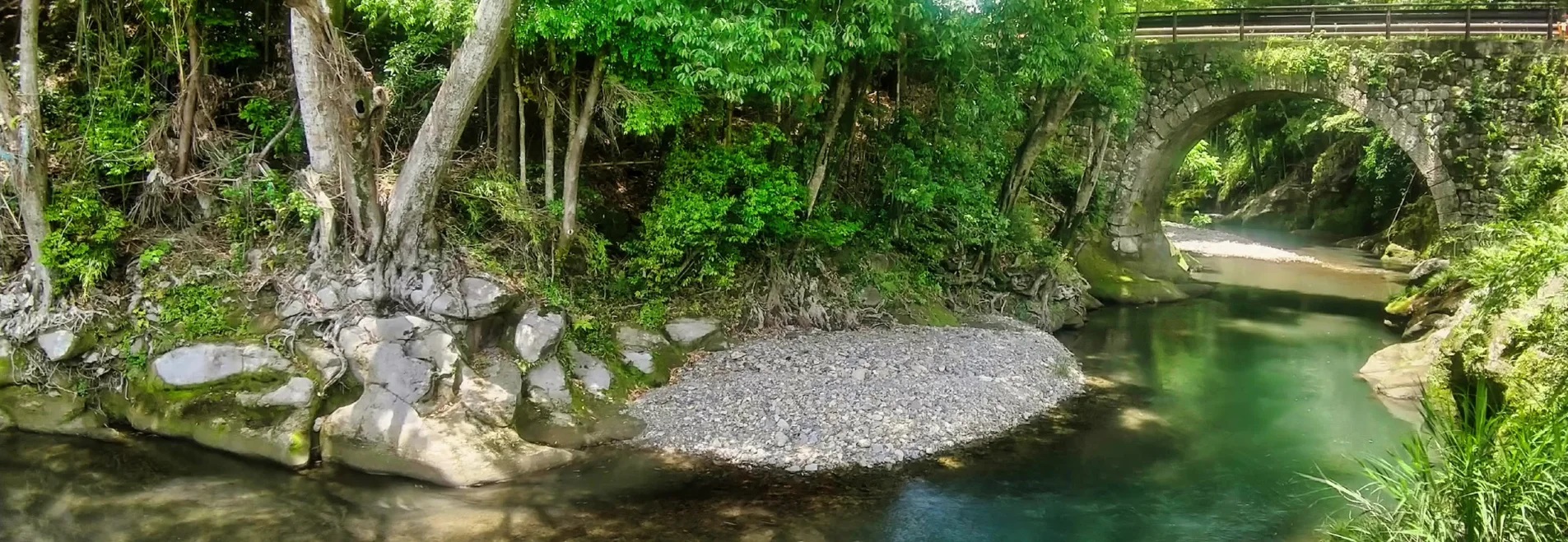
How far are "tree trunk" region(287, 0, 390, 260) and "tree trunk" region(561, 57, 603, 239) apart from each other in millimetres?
1904

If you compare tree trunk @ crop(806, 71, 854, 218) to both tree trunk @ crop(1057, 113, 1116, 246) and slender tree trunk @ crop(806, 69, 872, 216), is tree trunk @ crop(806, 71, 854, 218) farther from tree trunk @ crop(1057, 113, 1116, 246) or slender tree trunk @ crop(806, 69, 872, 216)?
tree trunk @ crop(1057, 113, 1116, 246)

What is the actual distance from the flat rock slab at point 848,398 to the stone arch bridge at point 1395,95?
27.4 ft

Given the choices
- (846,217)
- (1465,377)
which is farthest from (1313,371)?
(846,217)

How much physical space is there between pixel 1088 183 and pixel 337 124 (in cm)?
1221

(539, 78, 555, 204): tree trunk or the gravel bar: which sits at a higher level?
(539, 78, 555, 204): tree trunk

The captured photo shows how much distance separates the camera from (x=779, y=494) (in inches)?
322

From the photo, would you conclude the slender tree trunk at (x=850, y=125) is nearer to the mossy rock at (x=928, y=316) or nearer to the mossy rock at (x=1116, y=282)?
the mossy rock at (x=928, y=316)

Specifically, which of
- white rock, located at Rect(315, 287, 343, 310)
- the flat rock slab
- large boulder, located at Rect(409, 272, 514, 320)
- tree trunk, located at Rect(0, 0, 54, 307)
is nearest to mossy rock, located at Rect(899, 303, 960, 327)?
the flat rock slab

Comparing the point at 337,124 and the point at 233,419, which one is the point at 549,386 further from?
the point at 337,124

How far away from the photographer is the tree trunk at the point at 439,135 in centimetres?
878

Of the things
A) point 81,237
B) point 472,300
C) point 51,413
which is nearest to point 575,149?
point 472,300

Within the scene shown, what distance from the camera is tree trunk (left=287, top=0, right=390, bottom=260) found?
9.20 meters

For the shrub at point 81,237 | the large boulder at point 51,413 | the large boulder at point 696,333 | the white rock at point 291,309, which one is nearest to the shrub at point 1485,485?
the large boulder at point 696,333

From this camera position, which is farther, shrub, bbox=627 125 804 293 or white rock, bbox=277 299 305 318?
shrub, bbox=627 125 804 293
